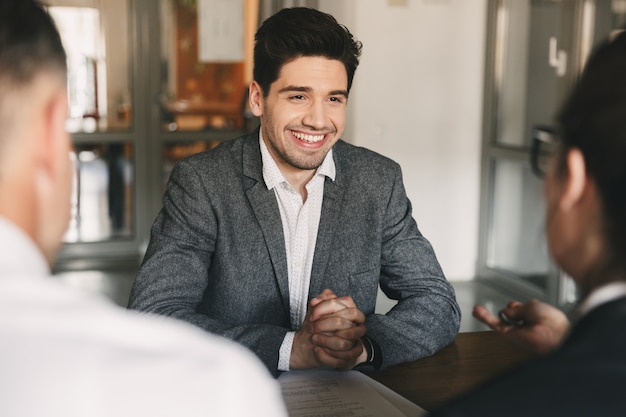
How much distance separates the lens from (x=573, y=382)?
73cm

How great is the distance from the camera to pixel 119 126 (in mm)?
6562

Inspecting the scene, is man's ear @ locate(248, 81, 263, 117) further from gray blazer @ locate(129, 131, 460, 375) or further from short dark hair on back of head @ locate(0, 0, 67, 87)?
short dark hair on back of head @ locate(0, 0, 67, 87)

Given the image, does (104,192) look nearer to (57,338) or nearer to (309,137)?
(309,137)

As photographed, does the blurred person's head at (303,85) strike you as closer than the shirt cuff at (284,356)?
No

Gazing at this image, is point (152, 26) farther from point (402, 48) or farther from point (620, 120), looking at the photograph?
point (620, 120)

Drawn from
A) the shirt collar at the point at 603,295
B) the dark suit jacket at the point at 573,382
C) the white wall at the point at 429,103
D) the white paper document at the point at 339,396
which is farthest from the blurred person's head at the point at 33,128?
the white wall at the point at 429,103

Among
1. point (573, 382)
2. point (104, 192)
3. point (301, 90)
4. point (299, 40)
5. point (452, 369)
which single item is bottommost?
point (104, 192)

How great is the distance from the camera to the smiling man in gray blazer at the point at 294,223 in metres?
1.92

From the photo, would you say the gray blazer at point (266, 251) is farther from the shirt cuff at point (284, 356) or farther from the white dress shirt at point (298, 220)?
the shirt cuff at point (284, 356)

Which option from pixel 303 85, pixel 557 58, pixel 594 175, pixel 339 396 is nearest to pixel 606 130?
pixel 594 175

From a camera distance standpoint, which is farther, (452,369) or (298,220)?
(298,220)

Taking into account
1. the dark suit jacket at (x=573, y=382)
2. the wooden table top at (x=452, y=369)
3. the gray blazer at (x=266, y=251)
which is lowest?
the wooden table top at (x=452, y=369)

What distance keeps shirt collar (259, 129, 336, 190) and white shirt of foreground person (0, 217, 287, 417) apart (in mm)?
1420

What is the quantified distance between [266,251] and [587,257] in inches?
48.2
